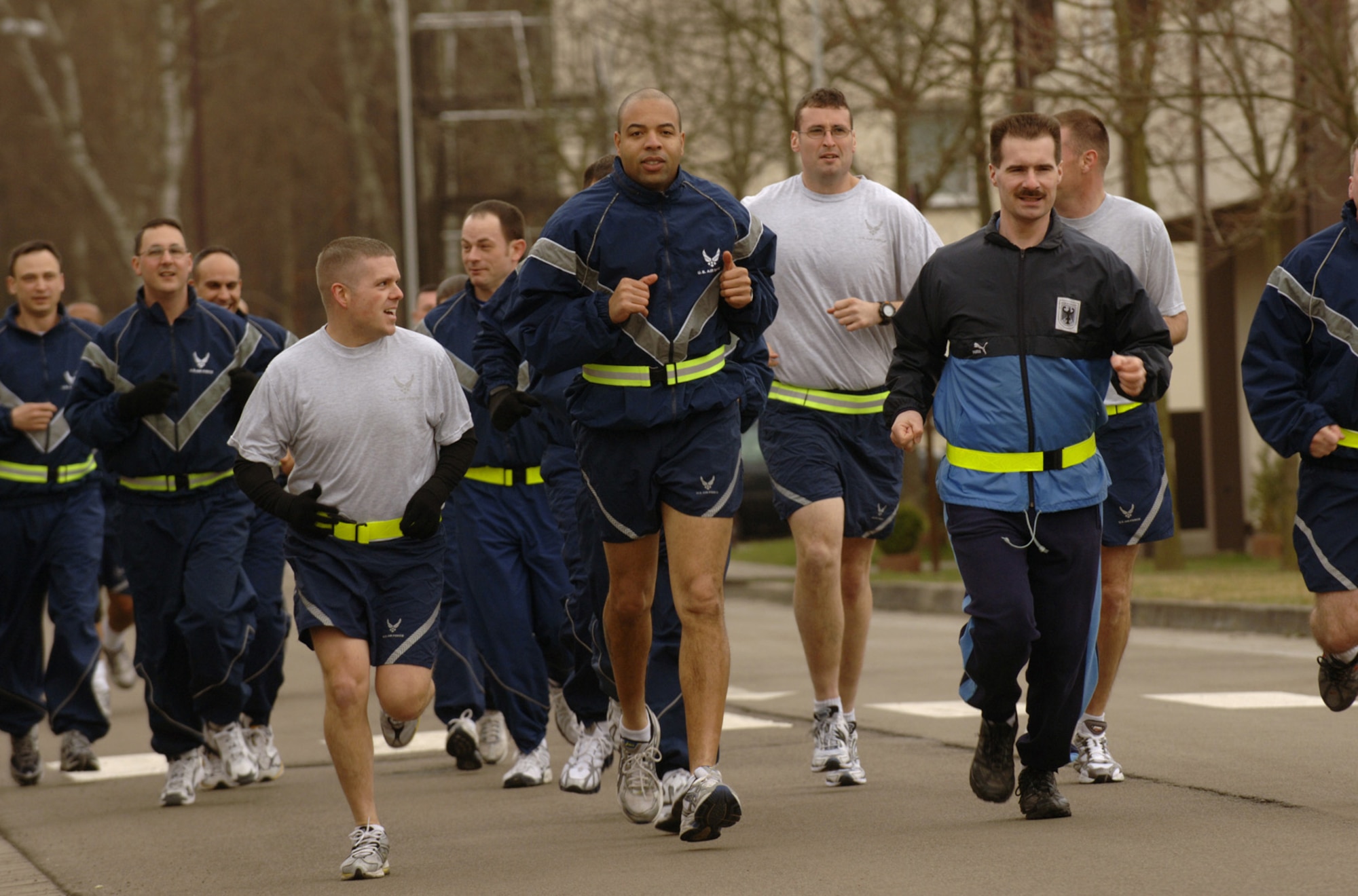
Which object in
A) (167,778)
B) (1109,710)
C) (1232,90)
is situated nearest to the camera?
(167,778)

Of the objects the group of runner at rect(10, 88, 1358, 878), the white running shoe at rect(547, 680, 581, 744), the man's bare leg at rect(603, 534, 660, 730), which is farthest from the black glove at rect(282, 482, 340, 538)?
the white running shoe at rect(547, 680, 581, 744)

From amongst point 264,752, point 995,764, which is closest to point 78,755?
point 264,752

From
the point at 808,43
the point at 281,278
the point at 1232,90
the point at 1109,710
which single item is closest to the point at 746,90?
the point at 808,43

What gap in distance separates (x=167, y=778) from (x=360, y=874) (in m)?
2.72

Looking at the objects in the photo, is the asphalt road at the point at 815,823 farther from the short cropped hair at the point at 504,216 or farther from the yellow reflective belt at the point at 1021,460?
the short cropped hair at the point at 504,216

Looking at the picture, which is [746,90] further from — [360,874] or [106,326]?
[360,874]

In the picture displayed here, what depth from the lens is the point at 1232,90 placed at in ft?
61.8

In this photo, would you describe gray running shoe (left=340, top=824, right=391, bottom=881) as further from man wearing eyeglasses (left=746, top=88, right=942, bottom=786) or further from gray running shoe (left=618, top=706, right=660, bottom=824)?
man wearing eyeglasses (left=746, top=88, right=942, bottom=786)

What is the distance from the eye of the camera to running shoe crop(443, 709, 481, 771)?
10.1m

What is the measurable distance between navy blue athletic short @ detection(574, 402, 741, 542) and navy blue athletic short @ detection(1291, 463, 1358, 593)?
189cm

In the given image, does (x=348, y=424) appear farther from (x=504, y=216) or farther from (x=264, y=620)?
(x=264, y=620)

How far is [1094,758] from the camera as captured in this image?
27.2 feet

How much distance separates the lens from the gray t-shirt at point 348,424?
296 inches

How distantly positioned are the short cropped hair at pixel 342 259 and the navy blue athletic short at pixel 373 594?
859 mm
